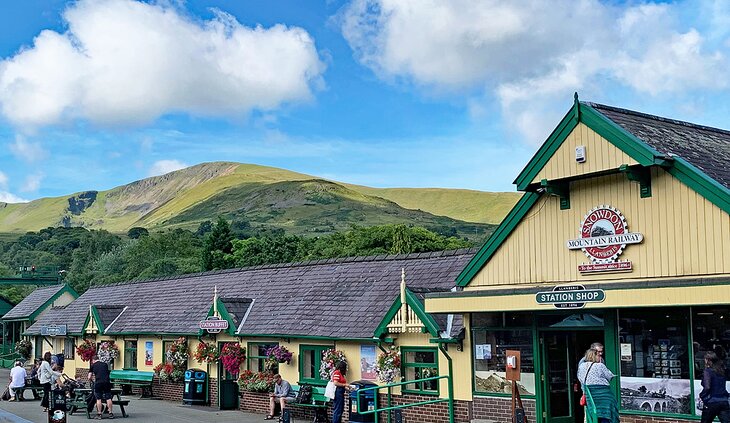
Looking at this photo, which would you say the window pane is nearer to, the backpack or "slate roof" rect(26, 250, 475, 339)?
"slate roof" rect(26, 250, 475, 339)

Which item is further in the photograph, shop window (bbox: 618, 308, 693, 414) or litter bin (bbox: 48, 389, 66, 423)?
litter bin (bbox: 48, 389, 66, 423)

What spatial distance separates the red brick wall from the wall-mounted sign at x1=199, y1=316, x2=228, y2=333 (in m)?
8.71

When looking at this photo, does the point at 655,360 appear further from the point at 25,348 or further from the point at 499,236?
the point at 25,348

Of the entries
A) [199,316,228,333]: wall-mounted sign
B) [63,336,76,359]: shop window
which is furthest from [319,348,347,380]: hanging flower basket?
[63,336,76,359]: shop window

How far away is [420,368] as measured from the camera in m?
18.3

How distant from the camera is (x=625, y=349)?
1433 centimetres

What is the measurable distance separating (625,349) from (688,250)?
1.95 m

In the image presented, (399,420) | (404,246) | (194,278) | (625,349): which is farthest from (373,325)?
(404,246)

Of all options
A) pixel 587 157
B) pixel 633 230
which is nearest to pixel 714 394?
pixel 633 230

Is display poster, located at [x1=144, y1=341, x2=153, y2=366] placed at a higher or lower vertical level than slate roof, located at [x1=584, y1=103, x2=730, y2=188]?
lower

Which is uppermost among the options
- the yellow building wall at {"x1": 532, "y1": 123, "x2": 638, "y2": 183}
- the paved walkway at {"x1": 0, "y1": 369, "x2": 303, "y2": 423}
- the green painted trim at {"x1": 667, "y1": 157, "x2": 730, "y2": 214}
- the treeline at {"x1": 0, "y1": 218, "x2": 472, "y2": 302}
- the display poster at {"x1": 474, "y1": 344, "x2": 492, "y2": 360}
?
the treeline at {"x1": 0, "y1": 218, "x2": 472, "y2": 302}

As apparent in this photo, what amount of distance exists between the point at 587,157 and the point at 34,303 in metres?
35.1

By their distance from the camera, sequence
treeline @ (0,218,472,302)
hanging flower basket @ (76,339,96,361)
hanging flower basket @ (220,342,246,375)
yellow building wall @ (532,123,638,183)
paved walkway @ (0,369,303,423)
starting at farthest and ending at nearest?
1. treeline @ (0,218,472,302)
2. hanging flower basket @ (76,339,96,361)
3. hanging flower basket @ (220,342,246,375)
4. paved walkway @ (0,369,303,423)
5. yellow building wall @ (532,123,638,183)

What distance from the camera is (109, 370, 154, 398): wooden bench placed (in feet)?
90.4
